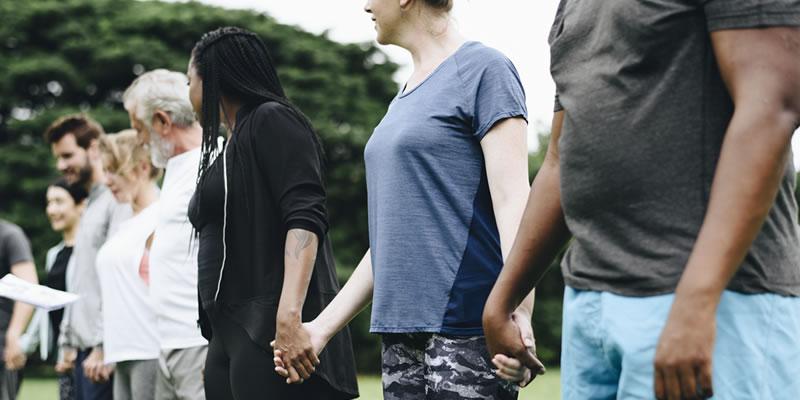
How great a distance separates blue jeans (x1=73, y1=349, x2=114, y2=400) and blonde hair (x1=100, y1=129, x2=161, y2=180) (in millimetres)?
1025

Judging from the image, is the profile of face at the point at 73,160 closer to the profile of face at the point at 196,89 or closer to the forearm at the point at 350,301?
the profile of face at the point at 196,89

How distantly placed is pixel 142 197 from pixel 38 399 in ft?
38.6

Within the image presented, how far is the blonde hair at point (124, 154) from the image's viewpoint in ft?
19.3

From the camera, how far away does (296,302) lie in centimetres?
348

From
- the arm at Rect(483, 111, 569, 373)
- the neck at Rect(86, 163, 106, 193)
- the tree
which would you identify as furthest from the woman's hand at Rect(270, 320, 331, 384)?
the tree

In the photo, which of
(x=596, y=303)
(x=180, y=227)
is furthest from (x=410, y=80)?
(x=180, y=227)

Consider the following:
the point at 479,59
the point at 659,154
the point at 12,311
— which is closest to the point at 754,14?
the point at 659,154

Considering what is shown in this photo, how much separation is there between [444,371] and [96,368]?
11.6 ft

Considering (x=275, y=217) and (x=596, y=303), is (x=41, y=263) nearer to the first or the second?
(x=275, y=217)

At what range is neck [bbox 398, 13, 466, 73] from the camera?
3.21m

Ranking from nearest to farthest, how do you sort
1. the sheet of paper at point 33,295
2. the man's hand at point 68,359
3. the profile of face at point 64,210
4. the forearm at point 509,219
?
the forearm at point 509,219 < the sheet of paper at point 33,295 < the man's hand at point 68,359 < the profile of face at point 64,210

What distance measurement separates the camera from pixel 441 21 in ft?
10.7

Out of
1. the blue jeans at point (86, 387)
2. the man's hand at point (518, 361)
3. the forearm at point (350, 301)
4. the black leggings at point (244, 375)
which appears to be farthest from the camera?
the blue jeans at point (86, 387)

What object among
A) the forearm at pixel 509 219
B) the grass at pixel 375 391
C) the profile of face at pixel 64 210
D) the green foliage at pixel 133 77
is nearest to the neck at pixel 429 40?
the forearm at pixel 509 219
